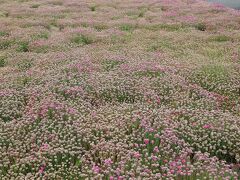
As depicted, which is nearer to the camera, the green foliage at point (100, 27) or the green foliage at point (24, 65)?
the green foliage at point (24, 65)

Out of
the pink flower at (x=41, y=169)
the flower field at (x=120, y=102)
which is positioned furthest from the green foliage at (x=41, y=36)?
the pink flower at (x=41, y=169)

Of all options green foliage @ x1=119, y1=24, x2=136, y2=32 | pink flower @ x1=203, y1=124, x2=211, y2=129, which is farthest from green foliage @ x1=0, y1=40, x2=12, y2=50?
pink flower @ x1=203, y1=124, x2=211, y2=129

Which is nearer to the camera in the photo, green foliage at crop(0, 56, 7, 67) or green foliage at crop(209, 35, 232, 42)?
green foliage at crop(0, 56, 7, 67)

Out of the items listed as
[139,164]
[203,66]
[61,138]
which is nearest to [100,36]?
[203,66]

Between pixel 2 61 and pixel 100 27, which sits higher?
pixel 100 27

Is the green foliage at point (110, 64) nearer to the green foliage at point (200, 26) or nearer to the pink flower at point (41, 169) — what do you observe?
the pink flower at point (41, 169)

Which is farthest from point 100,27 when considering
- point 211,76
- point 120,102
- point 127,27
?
point 120,102

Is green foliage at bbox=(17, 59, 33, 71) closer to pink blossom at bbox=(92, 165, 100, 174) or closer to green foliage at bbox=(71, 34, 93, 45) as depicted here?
green foliage at bbox=(71, 34, 93, 45)

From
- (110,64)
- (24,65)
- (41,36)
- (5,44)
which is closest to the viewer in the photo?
(110,64)

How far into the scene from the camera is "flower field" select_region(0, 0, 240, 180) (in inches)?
299

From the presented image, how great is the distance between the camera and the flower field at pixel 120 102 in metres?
7.59

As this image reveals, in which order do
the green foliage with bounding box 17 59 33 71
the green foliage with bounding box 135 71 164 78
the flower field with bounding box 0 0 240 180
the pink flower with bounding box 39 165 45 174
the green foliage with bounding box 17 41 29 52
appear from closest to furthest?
the pink flower with bounding box 39 165 45 174 → the flower field with bounding box 0 0 240 180 → the green foliage with bounding box 135 71 164 78 → the green foliage with bounding box 17 59 33 71 → the green foliage with bounding box 17 41 29 52

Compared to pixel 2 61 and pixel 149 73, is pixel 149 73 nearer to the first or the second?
pixel 149 73

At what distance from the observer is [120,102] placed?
10.9 metres
